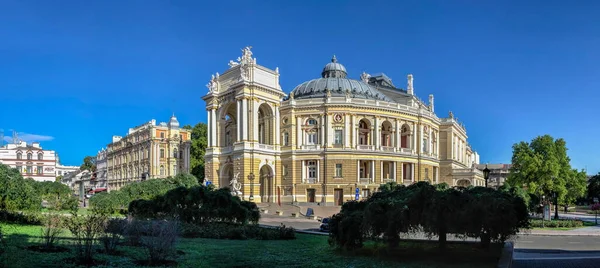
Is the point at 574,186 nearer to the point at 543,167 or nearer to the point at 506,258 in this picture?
the point at 543,167

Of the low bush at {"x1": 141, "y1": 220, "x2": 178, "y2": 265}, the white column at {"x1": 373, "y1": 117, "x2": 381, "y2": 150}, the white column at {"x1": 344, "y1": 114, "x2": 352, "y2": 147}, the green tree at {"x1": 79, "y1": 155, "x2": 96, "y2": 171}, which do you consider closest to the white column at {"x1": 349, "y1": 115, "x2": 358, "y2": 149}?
the white column at {"x1": 344, "y1": 114, "x2": 352, "y2": 147}

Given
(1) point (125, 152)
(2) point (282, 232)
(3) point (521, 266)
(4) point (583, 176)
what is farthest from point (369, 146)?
(1) point (125, 152)

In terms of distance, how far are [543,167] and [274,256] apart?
3898cm

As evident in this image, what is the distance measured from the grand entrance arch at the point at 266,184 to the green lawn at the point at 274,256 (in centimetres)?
4306

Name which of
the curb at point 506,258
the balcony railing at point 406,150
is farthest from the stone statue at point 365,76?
the curb at point 506,258

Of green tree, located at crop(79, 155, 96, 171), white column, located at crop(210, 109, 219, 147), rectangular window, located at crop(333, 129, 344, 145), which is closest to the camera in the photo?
rectangular window, located at crop(333, 129, 344, 145)

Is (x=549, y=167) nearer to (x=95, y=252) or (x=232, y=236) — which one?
(x=232, y=236)

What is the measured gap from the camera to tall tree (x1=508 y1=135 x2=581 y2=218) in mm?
45406

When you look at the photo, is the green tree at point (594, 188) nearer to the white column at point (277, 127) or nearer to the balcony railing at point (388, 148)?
the balcony railing at point (388, 148)

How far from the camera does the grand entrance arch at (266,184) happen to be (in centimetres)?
6168

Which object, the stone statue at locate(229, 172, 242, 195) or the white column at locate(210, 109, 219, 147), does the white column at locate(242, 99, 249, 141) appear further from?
the white column at locate(210, 109, 219, 147)

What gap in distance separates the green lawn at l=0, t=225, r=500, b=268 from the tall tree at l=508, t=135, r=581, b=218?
32655 mm

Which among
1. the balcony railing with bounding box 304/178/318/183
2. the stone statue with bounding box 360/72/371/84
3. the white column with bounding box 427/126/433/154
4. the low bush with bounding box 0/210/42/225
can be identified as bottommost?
the low bush with bounding box 0/210/42/225

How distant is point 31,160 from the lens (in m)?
120
